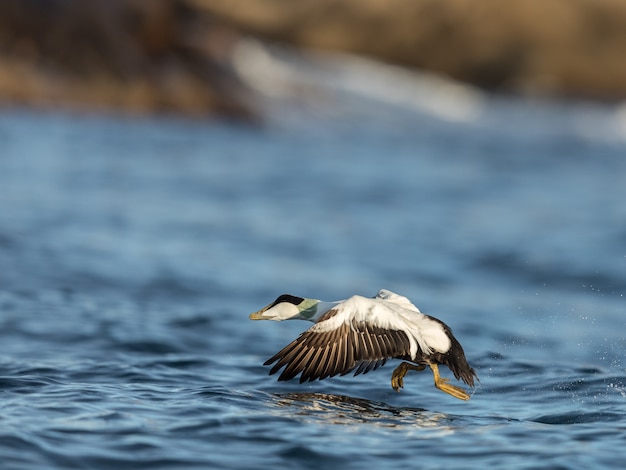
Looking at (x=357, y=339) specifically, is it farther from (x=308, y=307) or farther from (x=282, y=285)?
(x=282, y=285)

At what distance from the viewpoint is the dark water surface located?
5.50 m

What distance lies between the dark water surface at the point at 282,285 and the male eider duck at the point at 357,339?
0.85 ft

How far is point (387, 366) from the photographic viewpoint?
7.71m

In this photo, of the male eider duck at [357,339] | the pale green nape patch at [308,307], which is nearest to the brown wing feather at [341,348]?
the male eider duck at [357,339]

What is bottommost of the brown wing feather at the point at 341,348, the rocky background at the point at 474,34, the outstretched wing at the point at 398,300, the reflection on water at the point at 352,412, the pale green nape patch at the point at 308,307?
the reflection on water at the point at 352,412

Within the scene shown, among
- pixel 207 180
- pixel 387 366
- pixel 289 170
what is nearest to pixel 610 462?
pixel 387 366

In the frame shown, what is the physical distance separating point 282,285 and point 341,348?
194 inches

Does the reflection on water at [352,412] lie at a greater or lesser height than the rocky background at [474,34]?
lesser

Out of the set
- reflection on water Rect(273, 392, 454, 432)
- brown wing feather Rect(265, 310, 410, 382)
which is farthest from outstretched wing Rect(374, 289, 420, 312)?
reflection on water Rect(273, 392, 454, 432)

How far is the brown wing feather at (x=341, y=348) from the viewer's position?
6.06m

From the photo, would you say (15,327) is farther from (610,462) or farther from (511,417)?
(610,462)

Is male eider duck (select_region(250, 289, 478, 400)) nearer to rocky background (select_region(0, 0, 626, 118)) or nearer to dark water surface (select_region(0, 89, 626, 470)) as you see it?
dark water surface (select_region(0, 89, 626, 470))

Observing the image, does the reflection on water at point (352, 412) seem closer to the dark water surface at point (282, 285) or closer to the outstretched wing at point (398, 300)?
the dark water surface at point (282, 285)

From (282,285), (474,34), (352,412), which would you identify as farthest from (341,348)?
(474,34)
